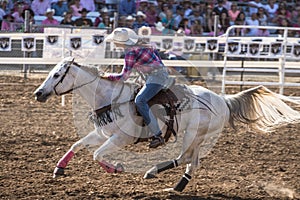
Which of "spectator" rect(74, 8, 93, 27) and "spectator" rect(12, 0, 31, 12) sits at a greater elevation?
"spectator" rect(12, 0, 31, 12)

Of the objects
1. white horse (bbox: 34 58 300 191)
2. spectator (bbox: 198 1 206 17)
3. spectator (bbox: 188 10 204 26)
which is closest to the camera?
white horse (bbox: 34 58 300 191)

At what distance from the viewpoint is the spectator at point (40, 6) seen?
1720 cm

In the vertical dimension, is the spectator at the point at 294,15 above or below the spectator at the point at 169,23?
above

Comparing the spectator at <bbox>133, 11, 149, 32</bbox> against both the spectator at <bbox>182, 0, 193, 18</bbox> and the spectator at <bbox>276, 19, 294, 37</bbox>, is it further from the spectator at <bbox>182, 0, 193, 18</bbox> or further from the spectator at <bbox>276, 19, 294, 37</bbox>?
the spectator at <bbox>276, 19, 294, 37</bbox>

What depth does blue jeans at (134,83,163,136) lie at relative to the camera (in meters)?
6.24

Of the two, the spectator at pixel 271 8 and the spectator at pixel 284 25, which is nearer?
the spectator at pixel 284 25

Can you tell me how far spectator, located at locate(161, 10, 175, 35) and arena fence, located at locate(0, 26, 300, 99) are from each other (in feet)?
7.99

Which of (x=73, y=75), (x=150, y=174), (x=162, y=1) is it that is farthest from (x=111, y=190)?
(x=162, y=1)

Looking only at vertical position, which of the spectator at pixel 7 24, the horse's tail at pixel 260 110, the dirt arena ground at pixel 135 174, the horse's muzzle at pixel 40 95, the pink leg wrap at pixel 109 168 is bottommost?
the dirt arena ground at pixel 135 174

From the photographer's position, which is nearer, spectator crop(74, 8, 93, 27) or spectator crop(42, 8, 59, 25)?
spectator crop(42, 8, 59, 25)

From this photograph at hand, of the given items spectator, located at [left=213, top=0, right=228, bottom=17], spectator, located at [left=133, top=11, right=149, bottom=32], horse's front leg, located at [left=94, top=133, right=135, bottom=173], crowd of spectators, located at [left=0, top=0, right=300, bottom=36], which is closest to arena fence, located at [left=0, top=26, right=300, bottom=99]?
spectator, located at [left=133, top=11, right=149, bottom=32]

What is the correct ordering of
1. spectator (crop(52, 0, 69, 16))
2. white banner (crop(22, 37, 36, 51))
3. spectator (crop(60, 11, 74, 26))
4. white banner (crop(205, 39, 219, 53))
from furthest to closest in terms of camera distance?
spectator (crop(52, 0, 69, 16)) < spectator (crop(60, 11, 74, 26)) < white banner (crop(205, 39, 219, 53)) < white banner (crop(22, 37, 36, 51))

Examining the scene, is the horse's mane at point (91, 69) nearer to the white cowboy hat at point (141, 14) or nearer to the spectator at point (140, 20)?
the spectator at point (140, 20)

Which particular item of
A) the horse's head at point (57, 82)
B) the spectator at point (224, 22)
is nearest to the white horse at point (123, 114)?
the horse's head at point (57, 82)
